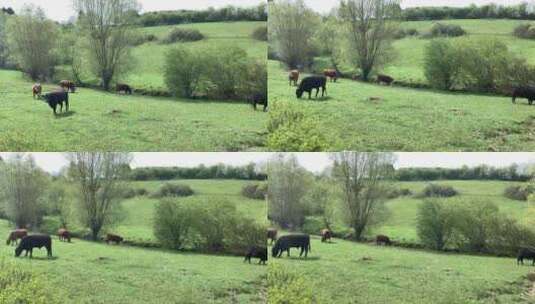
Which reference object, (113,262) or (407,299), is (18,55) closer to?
(113,262)

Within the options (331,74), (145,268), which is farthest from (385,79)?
(145,268)

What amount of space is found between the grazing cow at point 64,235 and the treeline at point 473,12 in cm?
453

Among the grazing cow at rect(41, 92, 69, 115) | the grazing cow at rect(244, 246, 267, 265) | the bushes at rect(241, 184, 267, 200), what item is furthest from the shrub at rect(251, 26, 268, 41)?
the grazing cow at rect(244, 246, 267, 265)

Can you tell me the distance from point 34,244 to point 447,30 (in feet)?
17.0

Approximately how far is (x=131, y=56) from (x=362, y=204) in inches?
122

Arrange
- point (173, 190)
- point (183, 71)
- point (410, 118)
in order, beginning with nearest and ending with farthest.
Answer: point (410, 118) < point (183, 71) < point (173, 190)

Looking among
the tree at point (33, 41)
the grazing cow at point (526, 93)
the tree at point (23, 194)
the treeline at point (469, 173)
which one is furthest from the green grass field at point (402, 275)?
the tree at point (33, 41)

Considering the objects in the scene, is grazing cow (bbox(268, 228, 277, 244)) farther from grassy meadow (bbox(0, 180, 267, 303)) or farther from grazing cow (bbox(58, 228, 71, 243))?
grazing cow (bbox(58, 228, 71, 243))

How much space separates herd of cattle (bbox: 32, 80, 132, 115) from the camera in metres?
7.11

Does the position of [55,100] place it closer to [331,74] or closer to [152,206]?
[152,206]

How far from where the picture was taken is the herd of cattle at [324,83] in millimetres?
7023

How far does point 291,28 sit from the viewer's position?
716cm

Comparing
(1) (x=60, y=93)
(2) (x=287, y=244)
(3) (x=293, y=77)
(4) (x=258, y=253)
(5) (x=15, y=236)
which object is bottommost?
(4) (x=258, y=253)

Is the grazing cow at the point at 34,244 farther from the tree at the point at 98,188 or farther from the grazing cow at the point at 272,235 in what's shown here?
the grazing cow at the point at 272,235
